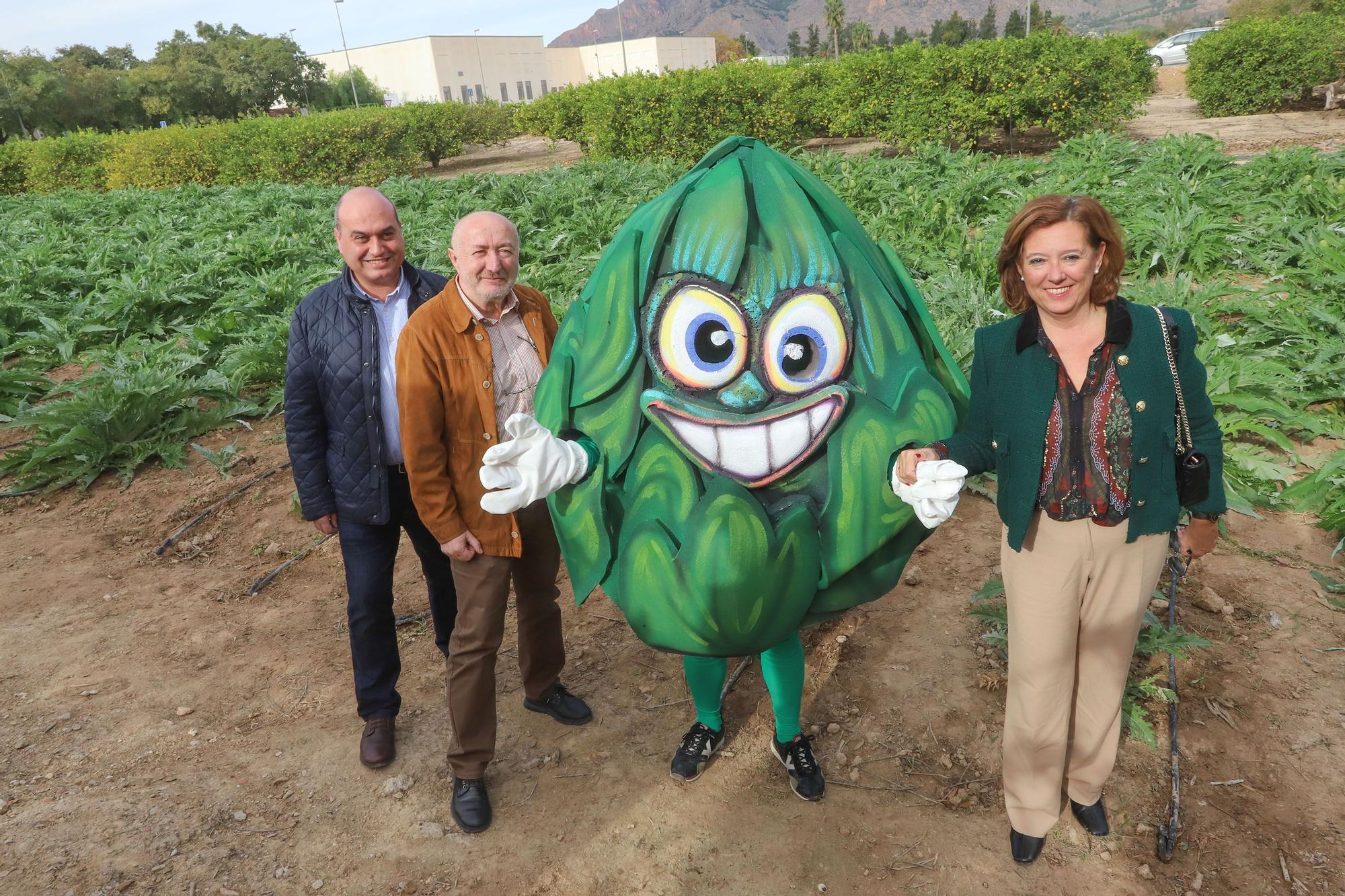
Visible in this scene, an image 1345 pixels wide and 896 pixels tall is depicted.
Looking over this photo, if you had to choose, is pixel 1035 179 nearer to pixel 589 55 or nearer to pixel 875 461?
pixel 875 461

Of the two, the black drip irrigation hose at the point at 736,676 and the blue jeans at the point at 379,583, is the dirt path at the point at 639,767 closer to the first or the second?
the black drip irrigation hose at the point at 736,676

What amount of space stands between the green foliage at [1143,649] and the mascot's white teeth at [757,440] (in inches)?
38.7

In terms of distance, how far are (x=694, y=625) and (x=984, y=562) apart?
2.08 metres

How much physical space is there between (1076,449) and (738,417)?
0.71 meters

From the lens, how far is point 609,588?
80.7 inches

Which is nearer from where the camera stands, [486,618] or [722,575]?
[722,575]

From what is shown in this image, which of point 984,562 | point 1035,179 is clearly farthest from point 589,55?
point 984,562

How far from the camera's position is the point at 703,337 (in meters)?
1.88

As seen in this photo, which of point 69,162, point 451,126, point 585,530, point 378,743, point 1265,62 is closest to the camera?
point 585,530

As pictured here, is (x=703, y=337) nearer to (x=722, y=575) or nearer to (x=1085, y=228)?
(x=722, y=575)

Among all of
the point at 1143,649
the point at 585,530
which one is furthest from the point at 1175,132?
the point at 585,530

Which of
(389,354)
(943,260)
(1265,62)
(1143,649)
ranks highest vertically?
(1265,62)

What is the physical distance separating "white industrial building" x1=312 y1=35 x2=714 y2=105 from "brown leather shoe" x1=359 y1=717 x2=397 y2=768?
205ft

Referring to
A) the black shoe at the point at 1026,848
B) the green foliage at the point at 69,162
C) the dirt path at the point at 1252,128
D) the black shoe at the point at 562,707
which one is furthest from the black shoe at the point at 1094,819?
the green foliage at the point at 69,162
